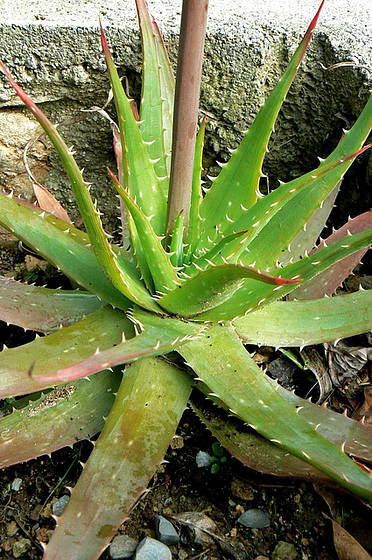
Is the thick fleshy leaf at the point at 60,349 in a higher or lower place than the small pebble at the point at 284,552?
higher

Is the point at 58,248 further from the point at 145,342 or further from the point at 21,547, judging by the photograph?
the point at 21,547

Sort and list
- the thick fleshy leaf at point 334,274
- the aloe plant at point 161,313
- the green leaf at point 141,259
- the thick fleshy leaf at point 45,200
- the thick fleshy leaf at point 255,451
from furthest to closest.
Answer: the thick fleshy leaf at point 45,200 < the thick fleshy leaf at point 334,274 < the green leaf at point 141,259 < the thick fleshy leaf at point 255,451 < the aloe plant at point 161,313

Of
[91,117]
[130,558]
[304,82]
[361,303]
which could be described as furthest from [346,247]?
[91,117]

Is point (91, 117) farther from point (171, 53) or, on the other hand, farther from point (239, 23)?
point (239, 23)

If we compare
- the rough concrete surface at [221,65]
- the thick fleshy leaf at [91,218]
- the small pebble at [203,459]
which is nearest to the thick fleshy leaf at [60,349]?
the thick fleshy leaf at [91,218]

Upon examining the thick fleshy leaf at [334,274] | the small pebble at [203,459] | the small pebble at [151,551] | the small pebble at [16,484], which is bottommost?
the small pebble at [151,551]

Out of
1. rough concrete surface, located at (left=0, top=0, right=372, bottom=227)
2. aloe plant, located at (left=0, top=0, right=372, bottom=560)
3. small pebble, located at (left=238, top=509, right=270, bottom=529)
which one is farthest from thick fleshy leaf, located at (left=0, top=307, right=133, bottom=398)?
rough concrete surface, located at (left=0, top=0, right=372, bottom=227)

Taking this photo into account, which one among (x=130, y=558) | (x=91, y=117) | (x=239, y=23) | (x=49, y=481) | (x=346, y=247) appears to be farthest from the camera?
(x=91, y=117)

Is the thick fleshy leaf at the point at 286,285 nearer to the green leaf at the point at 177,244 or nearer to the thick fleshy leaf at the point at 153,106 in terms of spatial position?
the green leaf at the point at 177,244
